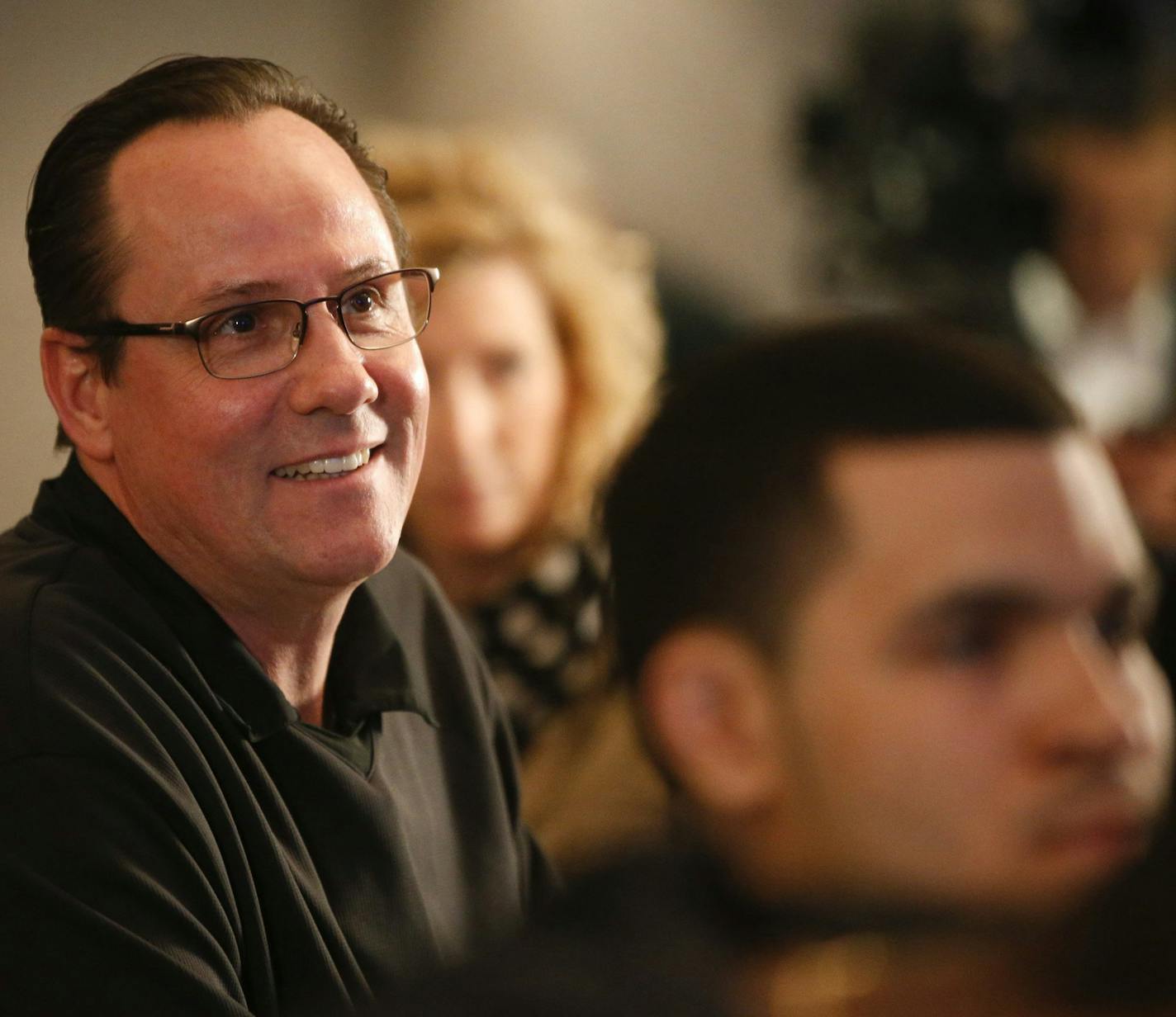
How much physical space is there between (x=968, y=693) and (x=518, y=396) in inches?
37.7

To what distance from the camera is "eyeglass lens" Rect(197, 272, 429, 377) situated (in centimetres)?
54

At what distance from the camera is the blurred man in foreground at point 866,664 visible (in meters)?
0.40

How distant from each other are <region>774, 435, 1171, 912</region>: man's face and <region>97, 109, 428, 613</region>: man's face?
219 millimetres

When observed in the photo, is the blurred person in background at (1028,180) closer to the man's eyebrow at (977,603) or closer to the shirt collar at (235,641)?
the shirt collar at (235,641)

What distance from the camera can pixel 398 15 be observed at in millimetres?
1588

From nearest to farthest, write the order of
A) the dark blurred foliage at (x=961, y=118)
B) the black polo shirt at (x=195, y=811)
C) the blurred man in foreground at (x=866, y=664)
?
1. the blurred man in foreground at (x=866, y=664)
2. the black polo shirt at (x=195, y=811)
3. the dark blurred foliage at (x=961, y=118)

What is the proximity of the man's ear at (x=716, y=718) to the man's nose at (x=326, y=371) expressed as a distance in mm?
181

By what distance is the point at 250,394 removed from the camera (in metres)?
0.55

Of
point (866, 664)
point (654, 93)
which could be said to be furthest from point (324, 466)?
point (654, 93)

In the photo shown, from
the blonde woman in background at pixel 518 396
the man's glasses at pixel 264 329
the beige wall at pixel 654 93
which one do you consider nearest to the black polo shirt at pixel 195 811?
the man's glasses at pixel 264 329

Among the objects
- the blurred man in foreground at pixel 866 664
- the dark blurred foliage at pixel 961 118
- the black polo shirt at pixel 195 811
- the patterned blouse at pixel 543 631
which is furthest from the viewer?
the dark blurred foliage at pixel 961 118

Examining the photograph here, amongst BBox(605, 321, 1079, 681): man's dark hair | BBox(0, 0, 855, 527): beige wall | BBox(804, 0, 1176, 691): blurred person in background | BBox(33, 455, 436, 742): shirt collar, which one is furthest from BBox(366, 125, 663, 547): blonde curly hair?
BBox(605, 321, 1079, 681): man's dark hair

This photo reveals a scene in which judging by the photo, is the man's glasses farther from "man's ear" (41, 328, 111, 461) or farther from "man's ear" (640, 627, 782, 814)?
"man's ear" (640, 627, 782, 814)

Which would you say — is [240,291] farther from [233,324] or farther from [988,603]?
[988,603]
